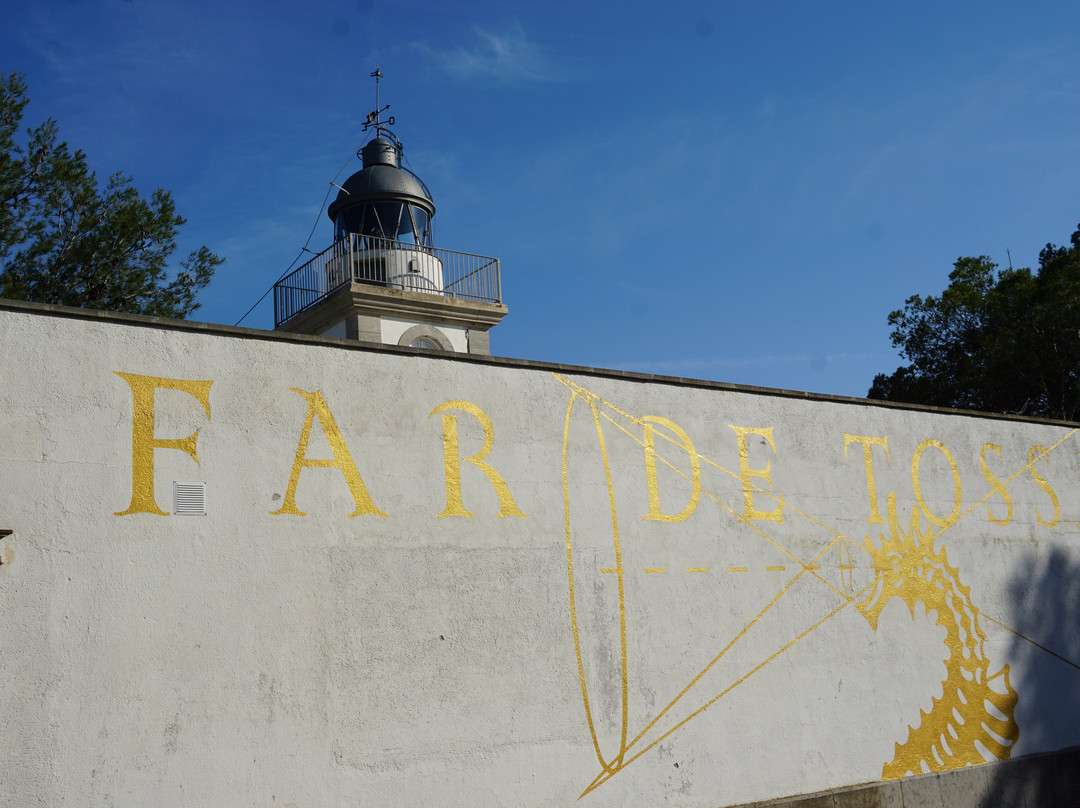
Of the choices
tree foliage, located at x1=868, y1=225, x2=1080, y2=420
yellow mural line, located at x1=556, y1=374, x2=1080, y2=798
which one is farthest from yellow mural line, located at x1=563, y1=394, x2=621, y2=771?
tree foliage, located at x1=868, y1=225, x2=1080, y2=420

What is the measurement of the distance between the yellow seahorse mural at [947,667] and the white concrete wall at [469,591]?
3 centimetres

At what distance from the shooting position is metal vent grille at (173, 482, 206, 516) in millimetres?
5426

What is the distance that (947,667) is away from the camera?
8.53 metres

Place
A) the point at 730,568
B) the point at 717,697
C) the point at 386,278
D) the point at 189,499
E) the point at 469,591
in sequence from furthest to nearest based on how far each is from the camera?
1. the point at 386,278
2. the point at 730,568
3. the point at 717,697
4. the point at 469,591
5. the point at 189,499

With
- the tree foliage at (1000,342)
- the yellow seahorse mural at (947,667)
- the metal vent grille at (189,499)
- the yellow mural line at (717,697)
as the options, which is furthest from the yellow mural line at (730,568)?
the tree foliage at (1000,342)

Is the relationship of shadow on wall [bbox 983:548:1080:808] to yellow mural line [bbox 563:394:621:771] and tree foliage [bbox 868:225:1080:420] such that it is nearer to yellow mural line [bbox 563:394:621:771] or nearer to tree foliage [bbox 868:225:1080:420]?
yellow mural line [bbox 563:394:621:771]

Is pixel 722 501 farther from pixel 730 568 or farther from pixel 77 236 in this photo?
pixel 77 236

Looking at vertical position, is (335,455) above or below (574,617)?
above

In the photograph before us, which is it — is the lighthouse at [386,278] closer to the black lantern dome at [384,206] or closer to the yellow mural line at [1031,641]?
the black lantern dome at [384,206]

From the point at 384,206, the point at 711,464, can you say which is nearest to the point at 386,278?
the point at 384,206

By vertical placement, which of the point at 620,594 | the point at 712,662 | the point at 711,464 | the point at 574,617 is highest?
the point at 711,464

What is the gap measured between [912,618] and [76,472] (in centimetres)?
667

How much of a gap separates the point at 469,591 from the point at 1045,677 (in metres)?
6.04

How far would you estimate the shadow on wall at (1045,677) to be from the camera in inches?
341
